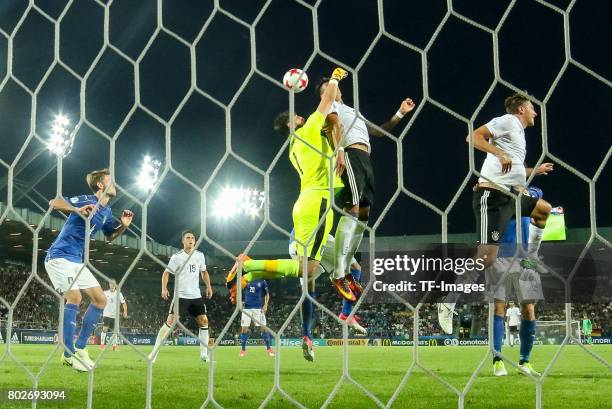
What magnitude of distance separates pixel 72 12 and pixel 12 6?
127 inches

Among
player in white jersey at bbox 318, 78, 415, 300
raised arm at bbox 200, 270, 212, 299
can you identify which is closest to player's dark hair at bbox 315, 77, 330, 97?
player in white jersey at bbox 318, 78, 415, 300

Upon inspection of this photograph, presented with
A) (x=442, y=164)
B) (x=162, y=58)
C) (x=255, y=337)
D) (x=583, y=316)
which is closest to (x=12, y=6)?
(x=162, y=58)

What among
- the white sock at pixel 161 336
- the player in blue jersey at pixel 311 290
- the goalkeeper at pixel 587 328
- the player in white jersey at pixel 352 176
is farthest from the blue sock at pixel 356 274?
the goalkeeper at pixel 587 328

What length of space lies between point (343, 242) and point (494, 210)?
1.65ft

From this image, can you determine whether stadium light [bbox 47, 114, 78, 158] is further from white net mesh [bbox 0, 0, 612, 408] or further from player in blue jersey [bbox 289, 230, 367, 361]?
player in blue jersey [bbox 289, 230, 367, 361]

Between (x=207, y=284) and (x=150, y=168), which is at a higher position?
(x=150, y=168)

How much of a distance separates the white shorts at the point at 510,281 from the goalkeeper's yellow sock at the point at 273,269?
652mm

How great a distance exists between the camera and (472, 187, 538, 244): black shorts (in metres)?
1.58

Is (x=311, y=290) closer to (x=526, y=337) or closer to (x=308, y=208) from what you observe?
(x=308, y=208)

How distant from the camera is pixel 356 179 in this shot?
82.3 inches

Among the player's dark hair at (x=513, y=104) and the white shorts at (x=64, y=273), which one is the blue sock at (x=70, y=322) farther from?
the player's dark hair at (x=513, y=104)

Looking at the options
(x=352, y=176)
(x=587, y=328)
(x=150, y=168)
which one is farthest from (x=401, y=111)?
(x=587, y=328)

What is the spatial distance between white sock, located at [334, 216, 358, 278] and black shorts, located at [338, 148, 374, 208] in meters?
0.16

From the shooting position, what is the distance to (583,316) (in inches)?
472
